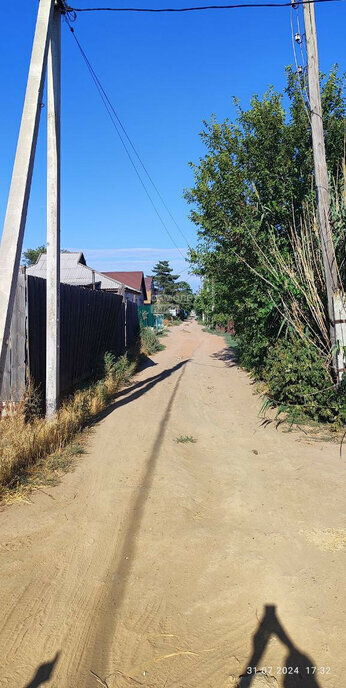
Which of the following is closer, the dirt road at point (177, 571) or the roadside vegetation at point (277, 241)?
the dirt road at point (177, 571)

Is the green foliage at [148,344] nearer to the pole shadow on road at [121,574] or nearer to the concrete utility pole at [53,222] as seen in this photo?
the concrete utility pole at [53,222]

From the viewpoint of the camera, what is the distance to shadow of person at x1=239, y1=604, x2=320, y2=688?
241 cm

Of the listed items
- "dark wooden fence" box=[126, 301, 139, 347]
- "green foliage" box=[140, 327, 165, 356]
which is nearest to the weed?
"dark wooden fence" box=[126, 301, 139, 347]

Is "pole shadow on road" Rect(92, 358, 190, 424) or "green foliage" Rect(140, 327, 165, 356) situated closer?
"pole shadow on road" Rect(92, 358, 190, 424)

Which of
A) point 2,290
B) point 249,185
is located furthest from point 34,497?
point 249,185

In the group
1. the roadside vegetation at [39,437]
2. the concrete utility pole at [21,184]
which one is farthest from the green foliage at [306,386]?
the concrete utility pole at [21,184]

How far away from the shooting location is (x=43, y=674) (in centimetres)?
248

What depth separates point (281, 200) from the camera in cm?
988

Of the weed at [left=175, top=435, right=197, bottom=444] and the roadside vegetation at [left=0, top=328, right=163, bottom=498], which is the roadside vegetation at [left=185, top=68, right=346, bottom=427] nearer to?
the weed at [left=175, top=435, right=197, bottom=444]

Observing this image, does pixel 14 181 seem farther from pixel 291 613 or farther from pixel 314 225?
pixel 314 225

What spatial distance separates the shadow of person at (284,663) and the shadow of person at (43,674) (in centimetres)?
102

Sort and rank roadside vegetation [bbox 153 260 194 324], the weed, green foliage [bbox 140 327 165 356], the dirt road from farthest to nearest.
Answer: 1. roadside vegetation [bbox 153 260 194 324]
2. green foliage [bbox 140 327 165 356]
3. the weed
4. the dirt road

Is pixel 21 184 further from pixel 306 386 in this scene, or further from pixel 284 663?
pixel 306 386

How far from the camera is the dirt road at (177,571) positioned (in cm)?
257
